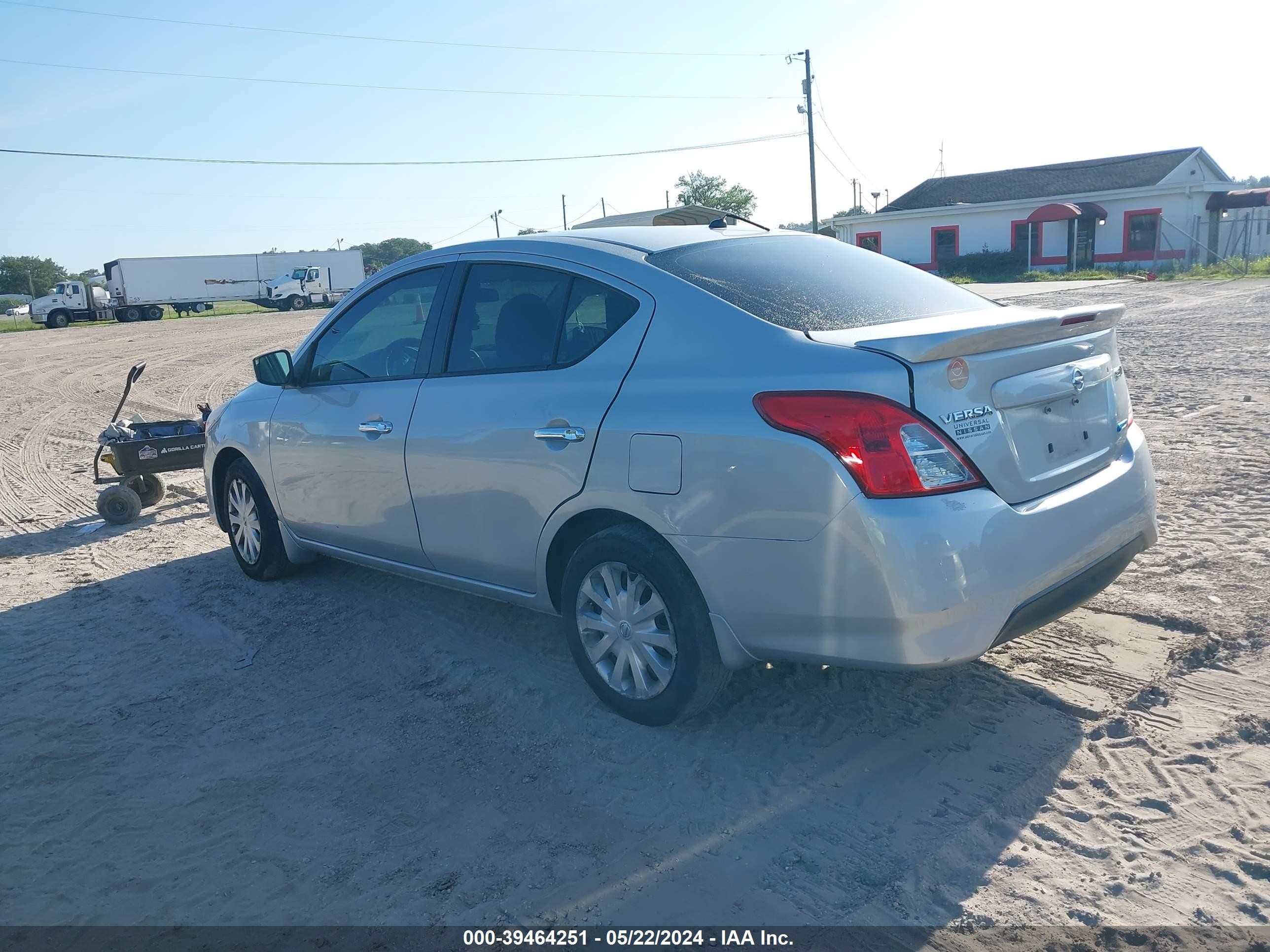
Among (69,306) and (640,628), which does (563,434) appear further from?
(69,306)

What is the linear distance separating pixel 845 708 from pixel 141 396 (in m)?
15.0

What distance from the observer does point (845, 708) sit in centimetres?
375

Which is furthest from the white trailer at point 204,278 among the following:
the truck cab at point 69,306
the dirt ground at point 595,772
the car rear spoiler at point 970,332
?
the car rear spoiler at point 970,332

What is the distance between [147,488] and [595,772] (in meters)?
6.12

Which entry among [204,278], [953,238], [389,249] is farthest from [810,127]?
[389,249]

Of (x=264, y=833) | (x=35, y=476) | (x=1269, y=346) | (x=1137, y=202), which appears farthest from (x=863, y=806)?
(x=1137, y=202)

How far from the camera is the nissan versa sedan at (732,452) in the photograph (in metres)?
2.94

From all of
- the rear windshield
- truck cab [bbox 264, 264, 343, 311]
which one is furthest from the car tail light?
truck cab [bbox 264, 264, 343, 311]

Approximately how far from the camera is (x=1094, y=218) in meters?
38.6

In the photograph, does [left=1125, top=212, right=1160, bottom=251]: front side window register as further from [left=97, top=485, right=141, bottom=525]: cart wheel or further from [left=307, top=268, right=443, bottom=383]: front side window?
[left=307, top=268, right=443, bottom=383]: front side window

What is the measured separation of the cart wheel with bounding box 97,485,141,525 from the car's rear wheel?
5.18 meters

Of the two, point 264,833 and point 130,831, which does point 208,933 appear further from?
point 130,831

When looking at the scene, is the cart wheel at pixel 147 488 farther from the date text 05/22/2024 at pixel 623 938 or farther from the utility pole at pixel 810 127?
the utility pole at pixel 810 127

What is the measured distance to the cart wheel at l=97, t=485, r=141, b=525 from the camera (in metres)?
7.50
